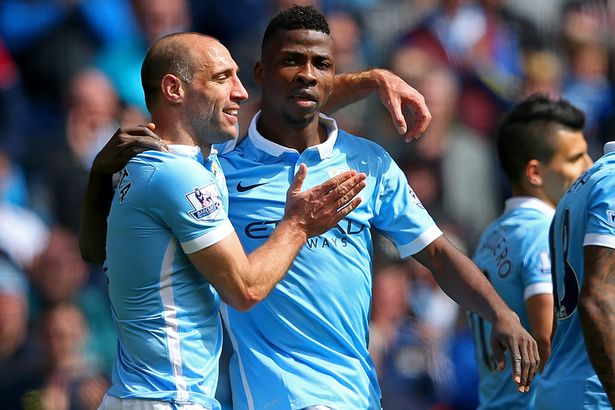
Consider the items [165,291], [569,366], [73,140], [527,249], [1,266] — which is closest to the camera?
[165,291]

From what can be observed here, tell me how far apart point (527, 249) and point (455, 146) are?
450cm

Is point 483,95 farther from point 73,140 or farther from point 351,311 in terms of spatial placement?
point 351,311

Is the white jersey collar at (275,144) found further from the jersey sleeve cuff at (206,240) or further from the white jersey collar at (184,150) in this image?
the jersey sleeve cuff at (206,240)

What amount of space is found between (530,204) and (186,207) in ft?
8.72

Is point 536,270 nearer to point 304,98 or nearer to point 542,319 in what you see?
point 542,319

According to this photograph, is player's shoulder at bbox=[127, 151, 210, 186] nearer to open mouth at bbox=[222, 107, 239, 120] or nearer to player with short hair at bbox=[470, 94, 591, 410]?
open mouth at bbox=[222, 107, 239, 120]

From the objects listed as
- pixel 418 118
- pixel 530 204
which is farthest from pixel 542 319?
pixel 418 118

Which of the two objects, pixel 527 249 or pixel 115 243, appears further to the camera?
pixel 527 249

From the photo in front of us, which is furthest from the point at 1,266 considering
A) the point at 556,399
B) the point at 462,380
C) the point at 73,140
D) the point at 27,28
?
the point at 556,399

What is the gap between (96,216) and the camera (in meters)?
5.18

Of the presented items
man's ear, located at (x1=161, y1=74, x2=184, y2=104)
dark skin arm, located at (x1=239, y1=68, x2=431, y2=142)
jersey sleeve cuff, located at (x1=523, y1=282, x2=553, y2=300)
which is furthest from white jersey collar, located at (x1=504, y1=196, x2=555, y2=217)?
man's ear, located at (x1=161, y1=74, x2=184, y2=104)

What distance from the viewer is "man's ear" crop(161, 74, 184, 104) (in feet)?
16.4

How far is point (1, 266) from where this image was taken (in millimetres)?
8664

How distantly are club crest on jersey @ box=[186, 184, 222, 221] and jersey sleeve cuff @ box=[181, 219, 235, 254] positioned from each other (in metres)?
0.06
